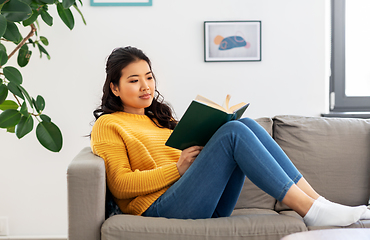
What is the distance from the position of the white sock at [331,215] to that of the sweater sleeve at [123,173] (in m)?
0.49

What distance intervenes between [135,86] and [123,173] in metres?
0.43

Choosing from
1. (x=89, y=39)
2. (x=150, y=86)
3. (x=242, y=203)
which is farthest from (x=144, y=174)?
(x=89, y=39)

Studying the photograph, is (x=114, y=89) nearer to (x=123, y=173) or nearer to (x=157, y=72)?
(x=123, y=173)

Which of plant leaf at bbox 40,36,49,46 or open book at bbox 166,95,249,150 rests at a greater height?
plant leaf at bbox 40,36,49,46

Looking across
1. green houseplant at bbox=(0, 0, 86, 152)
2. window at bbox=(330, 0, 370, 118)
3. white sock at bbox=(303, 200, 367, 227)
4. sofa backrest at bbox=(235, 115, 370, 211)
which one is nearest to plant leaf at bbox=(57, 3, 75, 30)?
green houseplant at bbox=(0, 0, 86, 152)

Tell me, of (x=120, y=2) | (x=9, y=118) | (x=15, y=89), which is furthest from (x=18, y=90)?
(x=120, y=2)

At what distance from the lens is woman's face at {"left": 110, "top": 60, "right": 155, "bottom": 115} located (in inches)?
61.5

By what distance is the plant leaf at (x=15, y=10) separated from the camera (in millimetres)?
1425

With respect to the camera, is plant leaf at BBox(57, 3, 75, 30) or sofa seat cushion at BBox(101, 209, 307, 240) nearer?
sofa seat cushion at BBox(101, 209, 307, 240)

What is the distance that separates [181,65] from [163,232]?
4.15ft

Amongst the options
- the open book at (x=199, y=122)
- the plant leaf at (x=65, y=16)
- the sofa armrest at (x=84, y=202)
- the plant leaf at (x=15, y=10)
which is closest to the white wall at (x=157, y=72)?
the plant leaf at (x=65, y=16)

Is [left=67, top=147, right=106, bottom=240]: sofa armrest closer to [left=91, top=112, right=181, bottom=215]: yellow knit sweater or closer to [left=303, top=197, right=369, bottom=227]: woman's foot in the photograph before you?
[left=91, top=112, right=181, bottom=215]: yellow knit sweater

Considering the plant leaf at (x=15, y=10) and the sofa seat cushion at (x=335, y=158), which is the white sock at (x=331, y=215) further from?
the plant leaf at (x=15, y=10)

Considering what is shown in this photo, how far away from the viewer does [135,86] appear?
1.56 m
